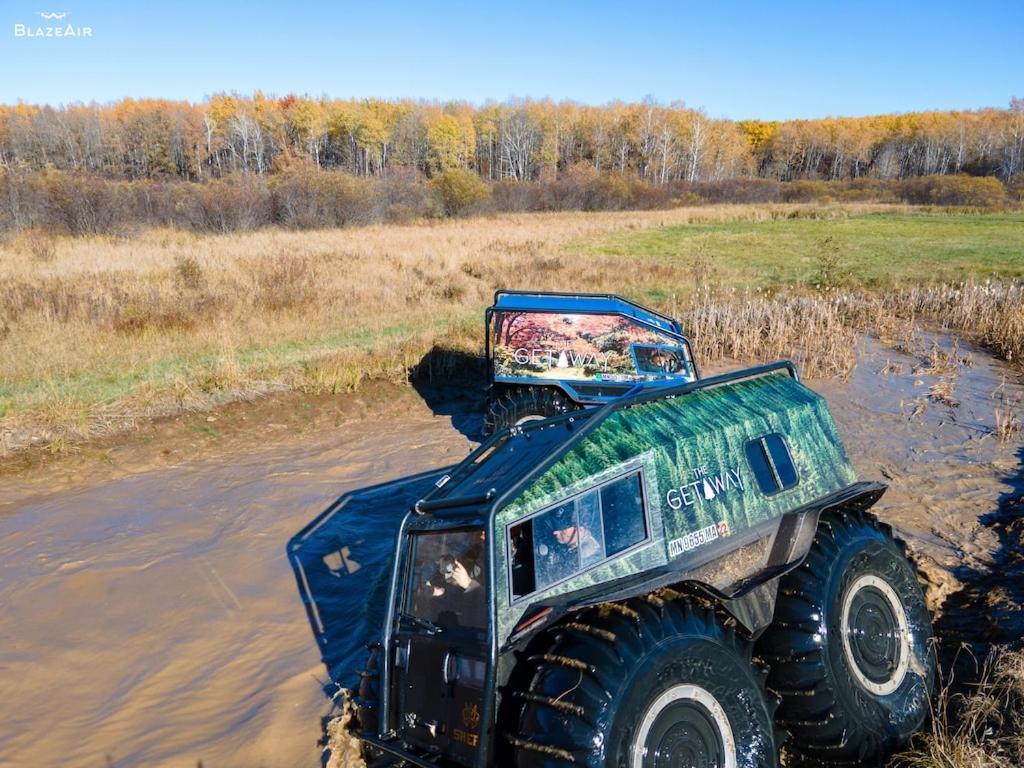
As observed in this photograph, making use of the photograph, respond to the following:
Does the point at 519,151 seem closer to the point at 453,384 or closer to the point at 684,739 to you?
the point at 453,384

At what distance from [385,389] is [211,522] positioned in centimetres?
473

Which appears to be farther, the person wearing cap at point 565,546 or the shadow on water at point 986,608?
the shadow on water at point 986,608

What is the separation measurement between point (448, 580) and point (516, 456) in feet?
2.82

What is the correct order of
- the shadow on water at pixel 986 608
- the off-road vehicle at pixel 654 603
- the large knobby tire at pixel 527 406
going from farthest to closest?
the large knobby tire at pixel 527 406 → the shadow on water at pixel 986 608 → the off-road vehicle at pixel 654 603

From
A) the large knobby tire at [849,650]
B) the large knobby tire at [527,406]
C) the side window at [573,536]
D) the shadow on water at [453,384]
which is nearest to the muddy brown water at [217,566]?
the shadow on water at [453,384]

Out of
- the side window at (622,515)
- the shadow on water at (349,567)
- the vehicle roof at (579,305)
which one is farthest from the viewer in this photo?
the vehicle roof at (579,305)

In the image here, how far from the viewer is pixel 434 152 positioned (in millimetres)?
82500

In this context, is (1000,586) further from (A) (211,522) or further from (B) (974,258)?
(B) (974,258)

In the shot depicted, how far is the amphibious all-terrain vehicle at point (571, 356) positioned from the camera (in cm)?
948

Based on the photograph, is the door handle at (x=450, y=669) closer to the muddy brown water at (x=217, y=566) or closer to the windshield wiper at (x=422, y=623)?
the windshield wiper at (x=422, y=623)

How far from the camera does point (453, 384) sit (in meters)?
13.2

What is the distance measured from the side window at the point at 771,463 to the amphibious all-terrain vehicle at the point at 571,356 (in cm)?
441

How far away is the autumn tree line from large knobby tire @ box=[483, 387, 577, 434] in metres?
28.9

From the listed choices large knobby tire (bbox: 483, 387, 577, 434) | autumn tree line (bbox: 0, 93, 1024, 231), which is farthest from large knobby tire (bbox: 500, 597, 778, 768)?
autumn tree line (bbox: 0, 93, 1024, 231)
